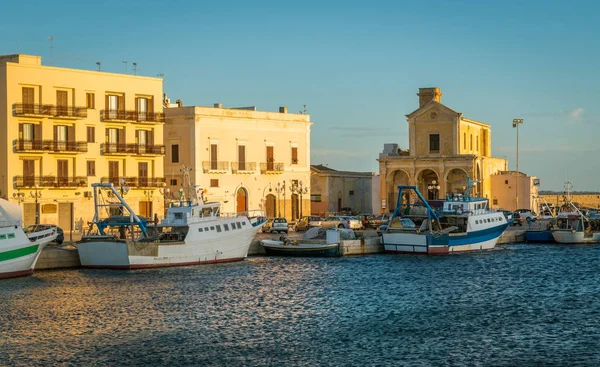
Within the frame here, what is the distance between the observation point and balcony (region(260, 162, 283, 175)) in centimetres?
7944

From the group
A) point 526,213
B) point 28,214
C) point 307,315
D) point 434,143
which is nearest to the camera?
point 307,315

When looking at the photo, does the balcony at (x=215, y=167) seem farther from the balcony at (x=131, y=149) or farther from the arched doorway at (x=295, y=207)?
the arched doorway at (x=295, y=207)

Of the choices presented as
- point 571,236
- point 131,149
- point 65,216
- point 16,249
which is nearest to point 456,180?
point 571,236

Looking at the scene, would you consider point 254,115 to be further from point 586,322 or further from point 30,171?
point 586,322

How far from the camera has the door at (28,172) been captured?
64.8 metres

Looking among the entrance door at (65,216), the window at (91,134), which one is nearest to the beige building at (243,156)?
the window at (91,134)

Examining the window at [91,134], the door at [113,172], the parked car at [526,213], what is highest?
the window at [91,134]

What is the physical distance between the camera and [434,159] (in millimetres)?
91625

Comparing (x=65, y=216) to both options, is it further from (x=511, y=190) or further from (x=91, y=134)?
Answer: (x=511, y=190)

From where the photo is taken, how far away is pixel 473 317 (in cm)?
3794

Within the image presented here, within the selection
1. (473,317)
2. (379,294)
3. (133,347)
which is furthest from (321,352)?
(379,294)

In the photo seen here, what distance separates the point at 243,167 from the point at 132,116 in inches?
443

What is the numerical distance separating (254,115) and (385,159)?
18.2 meters

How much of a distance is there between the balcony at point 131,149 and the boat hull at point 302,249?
48.6ft
